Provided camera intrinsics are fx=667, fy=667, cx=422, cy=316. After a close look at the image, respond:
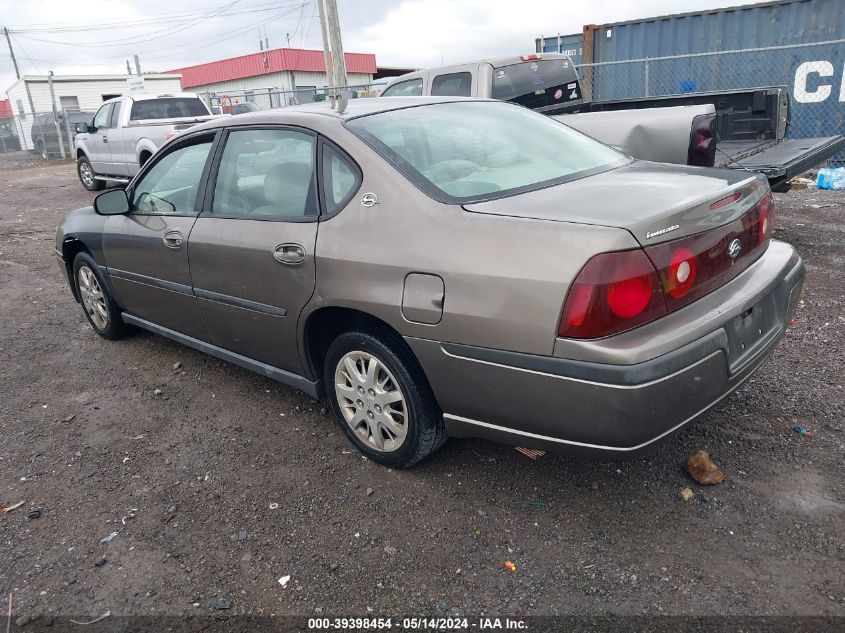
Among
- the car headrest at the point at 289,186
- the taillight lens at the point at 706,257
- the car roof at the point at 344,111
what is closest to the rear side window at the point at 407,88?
the car roof at the point at 344,111

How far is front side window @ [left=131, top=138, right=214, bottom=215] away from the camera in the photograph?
379cm

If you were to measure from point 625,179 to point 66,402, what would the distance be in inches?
139

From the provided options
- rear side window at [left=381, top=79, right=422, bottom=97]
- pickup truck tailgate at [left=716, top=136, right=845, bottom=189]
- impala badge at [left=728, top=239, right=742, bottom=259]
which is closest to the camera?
impala badge at [left=728, top=239, right=742, bottom=259]

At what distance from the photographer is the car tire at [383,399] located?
9.29 ft

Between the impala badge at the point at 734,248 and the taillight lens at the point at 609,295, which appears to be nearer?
the taillight lens at the point at 609,295

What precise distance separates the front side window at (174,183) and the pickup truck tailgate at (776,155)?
4293 millimetres

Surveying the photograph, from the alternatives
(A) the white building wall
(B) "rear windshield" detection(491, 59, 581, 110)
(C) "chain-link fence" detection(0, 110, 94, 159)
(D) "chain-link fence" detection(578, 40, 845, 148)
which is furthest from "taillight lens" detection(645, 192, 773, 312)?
(A) the white building wall

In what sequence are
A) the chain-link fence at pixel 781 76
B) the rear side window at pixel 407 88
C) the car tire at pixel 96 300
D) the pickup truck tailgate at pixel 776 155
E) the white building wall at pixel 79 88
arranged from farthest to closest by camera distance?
1. the white building wall at pixel 79 88
2. the chain-link fence at pixel 781 76
3. the rear side window at pixel 407 88
4. the pickup truck tailgate at pixel 776 155
5. the car tire at pixel 96 300

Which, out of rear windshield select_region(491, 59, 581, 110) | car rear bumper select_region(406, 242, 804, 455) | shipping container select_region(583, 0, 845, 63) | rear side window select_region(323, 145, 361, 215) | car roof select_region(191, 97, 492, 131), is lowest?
car rear bumper select_region(406, 242, 804, 455)

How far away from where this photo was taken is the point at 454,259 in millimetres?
2482

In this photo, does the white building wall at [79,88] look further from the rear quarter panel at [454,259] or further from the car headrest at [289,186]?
the rear quarter panel at [454,259]

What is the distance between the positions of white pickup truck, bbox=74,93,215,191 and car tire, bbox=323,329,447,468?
895 centimetres

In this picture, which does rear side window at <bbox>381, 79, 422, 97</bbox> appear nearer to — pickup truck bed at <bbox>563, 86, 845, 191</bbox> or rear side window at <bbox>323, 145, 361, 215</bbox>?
pickup truck bed at <bbox>563, 86, 845, 191</bbox>

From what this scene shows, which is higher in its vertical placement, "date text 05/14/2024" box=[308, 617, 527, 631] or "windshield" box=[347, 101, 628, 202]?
"windshield" box=[347, 101, 628, 202]
